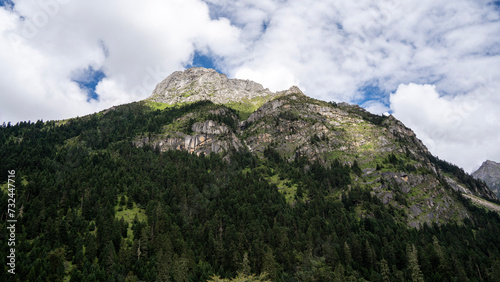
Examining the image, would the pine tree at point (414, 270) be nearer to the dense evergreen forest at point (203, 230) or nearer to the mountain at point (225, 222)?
the mountain at point (225, 222)

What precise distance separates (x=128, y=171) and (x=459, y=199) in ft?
771

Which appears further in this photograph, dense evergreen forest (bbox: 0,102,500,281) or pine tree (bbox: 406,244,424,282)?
pine tree (bbox: 406,244,424,282)

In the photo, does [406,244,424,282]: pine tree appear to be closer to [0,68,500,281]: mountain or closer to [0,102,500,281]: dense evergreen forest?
[0,68,500,281]: mountain

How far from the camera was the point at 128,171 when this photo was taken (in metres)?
157

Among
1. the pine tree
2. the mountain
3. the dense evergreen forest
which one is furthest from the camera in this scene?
the pine tree

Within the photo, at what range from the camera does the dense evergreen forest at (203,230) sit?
282 feet

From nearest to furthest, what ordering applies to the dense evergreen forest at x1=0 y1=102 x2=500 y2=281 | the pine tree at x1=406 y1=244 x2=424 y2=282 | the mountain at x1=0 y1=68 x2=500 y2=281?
the dense evergreen forest at x1=0 y1=102 x2=500 y2=281
the mountain at x1=0 y1=68 x2=500 y2=281
the pine tree at x1=406 y1=244 x2=424 y2=282

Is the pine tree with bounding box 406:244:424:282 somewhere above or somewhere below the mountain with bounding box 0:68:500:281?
below

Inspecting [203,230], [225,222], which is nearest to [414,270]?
[225,222]

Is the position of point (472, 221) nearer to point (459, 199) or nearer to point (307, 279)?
point (459, 199)

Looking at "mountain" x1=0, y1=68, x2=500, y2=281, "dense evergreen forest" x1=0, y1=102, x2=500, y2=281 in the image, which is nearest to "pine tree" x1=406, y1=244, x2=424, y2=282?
"mountain" x1=0, y1=68, x2=500, y2=281

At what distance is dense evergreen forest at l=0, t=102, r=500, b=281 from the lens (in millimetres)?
85938

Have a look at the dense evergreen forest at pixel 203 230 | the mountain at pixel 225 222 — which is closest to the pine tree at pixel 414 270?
the mountain at pixel 225 222

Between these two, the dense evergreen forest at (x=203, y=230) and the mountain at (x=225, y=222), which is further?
the mountain at (x=225, y=222)
